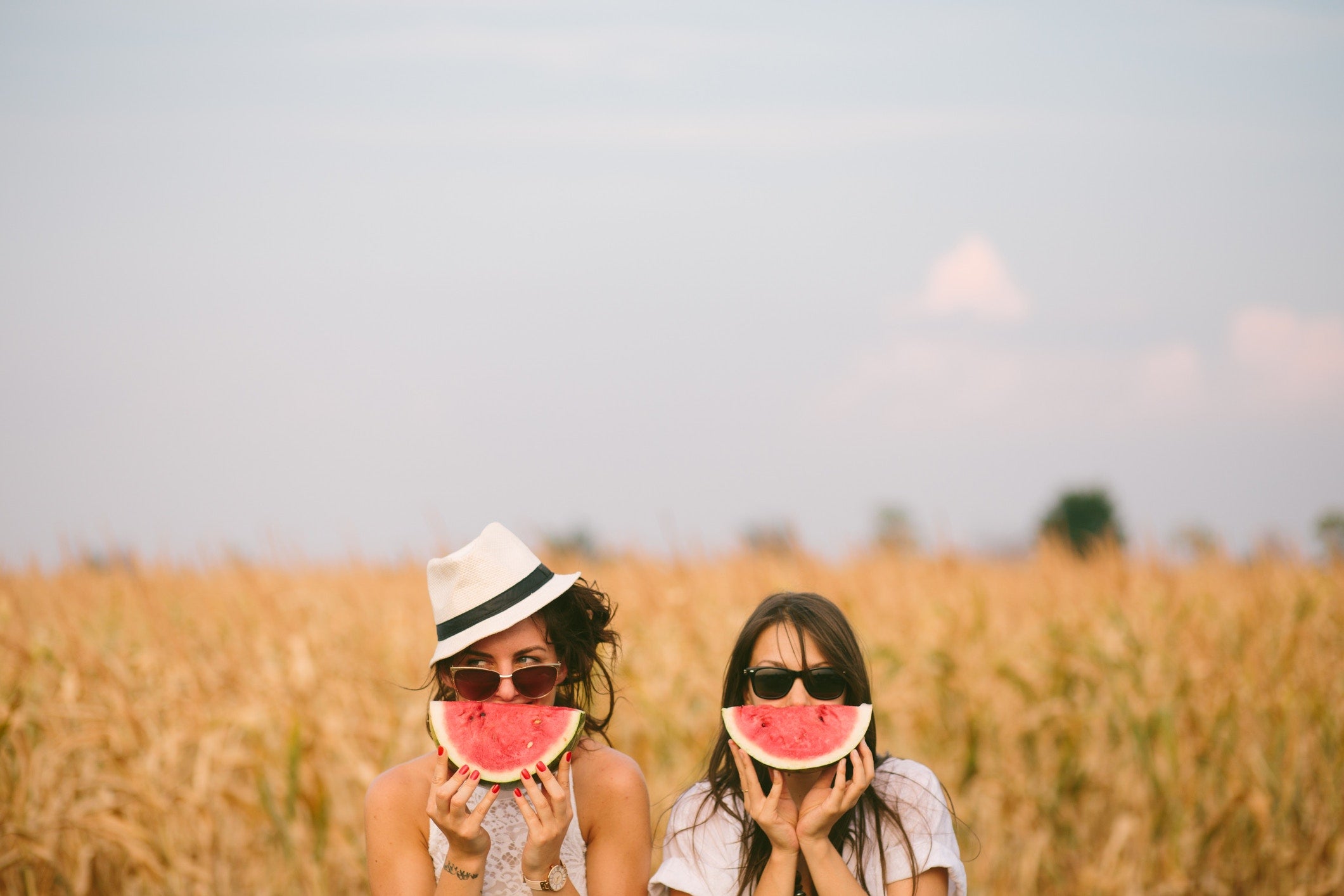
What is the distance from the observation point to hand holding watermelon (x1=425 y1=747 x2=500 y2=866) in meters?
2.39

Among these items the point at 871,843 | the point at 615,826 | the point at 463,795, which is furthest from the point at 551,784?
the point at 871,843

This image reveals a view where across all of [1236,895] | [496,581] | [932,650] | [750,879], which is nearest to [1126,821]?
[1236,895]

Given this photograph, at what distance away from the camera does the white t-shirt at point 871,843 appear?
274cm

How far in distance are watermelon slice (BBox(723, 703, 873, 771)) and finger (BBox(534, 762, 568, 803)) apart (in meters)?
0.52

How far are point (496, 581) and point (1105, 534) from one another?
7750mm

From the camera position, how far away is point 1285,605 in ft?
24.8

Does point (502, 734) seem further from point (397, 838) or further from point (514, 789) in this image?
point (397, 838)

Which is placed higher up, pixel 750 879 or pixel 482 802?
pixel 482 802

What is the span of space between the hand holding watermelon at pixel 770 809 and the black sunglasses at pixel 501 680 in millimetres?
554

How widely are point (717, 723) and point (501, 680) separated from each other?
3.92m

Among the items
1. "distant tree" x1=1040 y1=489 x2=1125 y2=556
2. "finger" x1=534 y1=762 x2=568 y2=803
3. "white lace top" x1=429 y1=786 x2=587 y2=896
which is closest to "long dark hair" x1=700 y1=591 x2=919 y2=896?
"white lace top" x1=429 y1=786 x2=587 y2=896

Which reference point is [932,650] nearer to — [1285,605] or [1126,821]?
[1126,821]

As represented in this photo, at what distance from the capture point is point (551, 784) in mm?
2416

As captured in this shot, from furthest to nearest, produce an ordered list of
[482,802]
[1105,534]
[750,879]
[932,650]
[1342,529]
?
[1105,534] < [1342,529] < [932,650] < [750,879] < [482,802]
